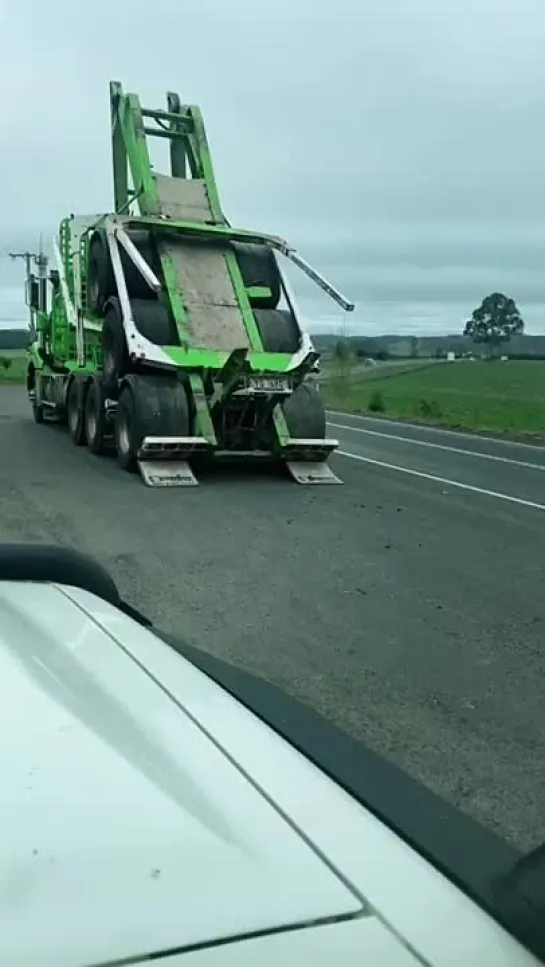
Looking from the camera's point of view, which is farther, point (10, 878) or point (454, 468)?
point (454, 468)

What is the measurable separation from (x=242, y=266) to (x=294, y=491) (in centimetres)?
348

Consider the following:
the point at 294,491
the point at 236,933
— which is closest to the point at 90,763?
the point at 236,933

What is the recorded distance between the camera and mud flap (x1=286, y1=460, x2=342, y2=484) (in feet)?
41.4

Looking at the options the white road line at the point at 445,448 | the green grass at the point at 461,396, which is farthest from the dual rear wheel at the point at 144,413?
the green grass at the point at 461,396

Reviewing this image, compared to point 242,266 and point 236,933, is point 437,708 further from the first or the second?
point 242,266

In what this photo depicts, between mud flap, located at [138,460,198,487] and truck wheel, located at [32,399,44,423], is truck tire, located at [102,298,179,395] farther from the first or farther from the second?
truck wheel, located at [32,399,44,423]

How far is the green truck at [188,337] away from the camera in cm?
1239

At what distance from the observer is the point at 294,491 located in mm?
11938

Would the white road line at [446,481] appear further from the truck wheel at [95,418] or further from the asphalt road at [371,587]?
the truck wheel at [95,418]

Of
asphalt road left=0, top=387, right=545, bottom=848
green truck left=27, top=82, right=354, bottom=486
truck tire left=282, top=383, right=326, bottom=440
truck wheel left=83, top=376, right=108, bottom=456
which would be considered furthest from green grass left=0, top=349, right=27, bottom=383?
truck tire left=282, top=383, right=326, bottom=440

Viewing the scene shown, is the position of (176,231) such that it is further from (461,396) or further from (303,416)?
(461,396)

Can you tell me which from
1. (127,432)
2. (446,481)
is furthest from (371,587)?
(127,432)

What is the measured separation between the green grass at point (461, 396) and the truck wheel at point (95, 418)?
9.23 meters

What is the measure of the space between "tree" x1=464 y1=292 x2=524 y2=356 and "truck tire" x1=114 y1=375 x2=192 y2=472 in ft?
267
